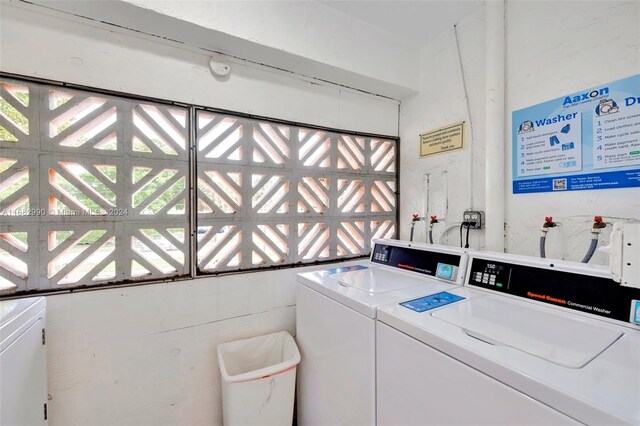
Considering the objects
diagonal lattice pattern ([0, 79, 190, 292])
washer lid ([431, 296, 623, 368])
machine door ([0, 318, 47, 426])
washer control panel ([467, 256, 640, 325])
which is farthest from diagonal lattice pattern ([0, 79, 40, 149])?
washer control panel ([467, 256, 640, 325])

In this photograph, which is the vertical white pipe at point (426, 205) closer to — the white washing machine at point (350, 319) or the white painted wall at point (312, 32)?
the white washing machine at point (350, 319)

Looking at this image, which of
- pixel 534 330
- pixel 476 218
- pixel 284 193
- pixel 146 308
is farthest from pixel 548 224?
pixel 146 308

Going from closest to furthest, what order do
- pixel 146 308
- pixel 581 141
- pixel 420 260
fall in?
pixel 581 141 < pixel 146 308 < pixel 420 260

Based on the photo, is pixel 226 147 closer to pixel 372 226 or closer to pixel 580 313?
pixel 372 226

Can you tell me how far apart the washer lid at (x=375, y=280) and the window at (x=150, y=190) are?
1.34 ft

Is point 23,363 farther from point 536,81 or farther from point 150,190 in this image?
point 536,81

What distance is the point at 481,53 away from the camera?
5.60ft

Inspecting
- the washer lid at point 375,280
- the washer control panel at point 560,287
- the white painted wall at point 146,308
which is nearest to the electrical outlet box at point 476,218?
the washer control panel at point 560,287

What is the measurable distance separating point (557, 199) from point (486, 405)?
3.89ft

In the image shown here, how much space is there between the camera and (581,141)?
129cm

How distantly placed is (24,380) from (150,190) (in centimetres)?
88

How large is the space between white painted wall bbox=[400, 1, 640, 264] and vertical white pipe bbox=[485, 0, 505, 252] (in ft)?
0.17

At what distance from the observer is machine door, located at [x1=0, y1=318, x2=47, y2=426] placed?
0.86 meters

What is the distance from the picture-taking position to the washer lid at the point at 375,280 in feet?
4.27
